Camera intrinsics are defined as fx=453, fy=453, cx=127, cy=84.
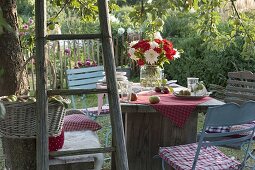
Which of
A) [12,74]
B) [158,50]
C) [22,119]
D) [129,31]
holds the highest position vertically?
[129,31]

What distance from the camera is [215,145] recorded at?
9.68 ft

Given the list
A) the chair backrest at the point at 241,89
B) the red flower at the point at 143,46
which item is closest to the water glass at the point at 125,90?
the red flower at the point at 143,46

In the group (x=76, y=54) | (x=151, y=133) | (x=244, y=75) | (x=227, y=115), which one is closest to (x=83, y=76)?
(x=244, y=75)

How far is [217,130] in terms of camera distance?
3715 mm

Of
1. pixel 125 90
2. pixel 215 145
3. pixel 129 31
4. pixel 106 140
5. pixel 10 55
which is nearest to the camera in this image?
pixel 10 55

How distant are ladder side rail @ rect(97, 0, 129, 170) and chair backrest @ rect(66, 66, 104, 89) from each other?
10.5ft

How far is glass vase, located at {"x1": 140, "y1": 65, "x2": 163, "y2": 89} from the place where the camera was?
407 centimetres

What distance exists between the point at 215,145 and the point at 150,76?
1.30m

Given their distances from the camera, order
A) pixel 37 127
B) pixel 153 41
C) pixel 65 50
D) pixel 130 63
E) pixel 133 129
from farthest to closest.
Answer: pixel 130 63
pixel 65 50
pixel 153 41
pixel 133 129
pixel 37 127

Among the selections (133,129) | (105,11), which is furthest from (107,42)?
(133,129)

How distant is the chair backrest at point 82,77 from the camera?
5535 millimetres

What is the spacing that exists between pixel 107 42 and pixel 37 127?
0.57 meters

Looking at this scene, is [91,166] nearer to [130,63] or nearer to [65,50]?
[65,50]

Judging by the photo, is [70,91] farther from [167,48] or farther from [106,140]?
[106,140]
